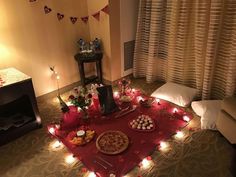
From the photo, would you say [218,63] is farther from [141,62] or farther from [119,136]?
[119,136]

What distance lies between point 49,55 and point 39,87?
19.3 inches

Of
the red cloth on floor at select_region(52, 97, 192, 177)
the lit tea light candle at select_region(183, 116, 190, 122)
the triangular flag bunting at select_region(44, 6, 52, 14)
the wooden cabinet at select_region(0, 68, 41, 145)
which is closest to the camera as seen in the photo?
the red cloth on floor at select_region(52, 97, 192, 177)

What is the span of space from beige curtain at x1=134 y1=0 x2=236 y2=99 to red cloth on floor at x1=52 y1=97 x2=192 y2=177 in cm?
61

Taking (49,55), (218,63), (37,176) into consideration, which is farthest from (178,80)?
(37,176)

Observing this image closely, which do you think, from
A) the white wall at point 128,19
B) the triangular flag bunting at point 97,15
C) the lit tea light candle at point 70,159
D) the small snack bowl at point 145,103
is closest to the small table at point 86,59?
the white wall at point 128,19

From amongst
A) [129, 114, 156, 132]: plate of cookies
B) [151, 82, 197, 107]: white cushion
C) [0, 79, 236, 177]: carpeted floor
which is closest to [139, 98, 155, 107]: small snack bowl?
[151, 82, 197, 107]: white cushion

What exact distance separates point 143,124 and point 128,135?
0.75ft

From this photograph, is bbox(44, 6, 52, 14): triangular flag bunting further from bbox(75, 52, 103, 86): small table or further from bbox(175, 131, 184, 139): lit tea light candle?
bbox(175, 131, 184, 139): lit tea light candle

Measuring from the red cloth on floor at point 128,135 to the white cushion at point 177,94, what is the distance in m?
0.11

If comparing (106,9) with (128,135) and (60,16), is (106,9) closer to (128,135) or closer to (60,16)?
(60,16)

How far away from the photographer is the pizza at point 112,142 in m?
2.12

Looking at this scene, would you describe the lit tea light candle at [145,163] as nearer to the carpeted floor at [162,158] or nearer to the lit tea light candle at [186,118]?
the carpeted floor at [162,158]

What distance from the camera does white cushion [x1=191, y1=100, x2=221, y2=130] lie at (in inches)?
94.4

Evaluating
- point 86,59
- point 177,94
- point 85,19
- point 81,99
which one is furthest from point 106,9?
point 177,94
